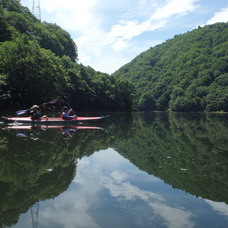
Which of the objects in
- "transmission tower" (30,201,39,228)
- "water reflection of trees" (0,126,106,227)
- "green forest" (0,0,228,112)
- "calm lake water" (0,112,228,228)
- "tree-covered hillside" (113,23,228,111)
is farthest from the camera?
"tree-covered hillside" (113,23,228,111)

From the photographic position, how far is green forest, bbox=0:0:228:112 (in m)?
38.2

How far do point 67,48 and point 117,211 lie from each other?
273 feet

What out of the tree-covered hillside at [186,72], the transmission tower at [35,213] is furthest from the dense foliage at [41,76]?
the transmission tower at [35,213]

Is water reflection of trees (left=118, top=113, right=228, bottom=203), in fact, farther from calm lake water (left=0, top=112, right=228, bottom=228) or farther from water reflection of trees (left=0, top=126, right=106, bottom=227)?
water reflection of trees (left=0, top=126, right=106, bottom=227)

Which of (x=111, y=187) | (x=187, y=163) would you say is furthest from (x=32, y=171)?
(x=187, y=163)

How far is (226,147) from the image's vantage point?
13.6 meters

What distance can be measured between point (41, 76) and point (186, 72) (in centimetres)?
9757

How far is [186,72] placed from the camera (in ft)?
412

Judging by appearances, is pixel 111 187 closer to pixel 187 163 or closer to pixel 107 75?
pixel 187 163

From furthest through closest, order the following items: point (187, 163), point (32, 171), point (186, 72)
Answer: point (186, 72)
point (187, 163)
point (32, 171)

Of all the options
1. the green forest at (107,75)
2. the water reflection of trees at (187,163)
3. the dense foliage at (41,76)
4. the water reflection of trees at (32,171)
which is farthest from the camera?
the green forest at (107,75)

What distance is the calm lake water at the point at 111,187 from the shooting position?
5.45 metres

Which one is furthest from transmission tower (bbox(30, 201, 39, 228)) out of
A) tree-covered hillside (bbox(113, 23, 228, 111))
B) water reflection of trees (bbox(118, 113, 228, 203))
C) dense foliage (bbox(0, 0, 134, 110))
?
tree-covered hillside (bbox(113, 23, 228, 111))

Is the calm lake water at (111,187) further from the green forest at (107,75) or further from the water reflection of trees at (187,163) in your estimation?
the green forest at (107,75)
